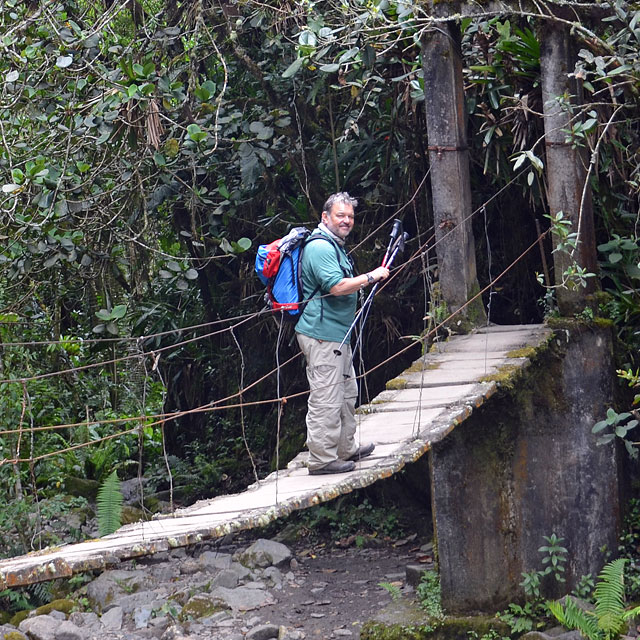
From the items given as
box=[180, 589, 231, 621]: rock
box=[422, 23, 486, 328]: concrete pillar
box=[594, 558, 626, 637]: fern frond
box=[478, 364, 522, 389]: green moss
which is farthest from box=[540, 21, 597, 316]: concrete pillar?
box=[180, 589, 231, 621]: rock

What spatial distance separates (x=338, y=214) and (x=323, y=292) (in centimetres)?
37

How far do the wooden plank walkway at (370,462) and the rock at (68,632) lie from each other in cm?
218

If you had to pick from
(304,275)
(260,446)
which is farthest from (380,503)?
(304,275)

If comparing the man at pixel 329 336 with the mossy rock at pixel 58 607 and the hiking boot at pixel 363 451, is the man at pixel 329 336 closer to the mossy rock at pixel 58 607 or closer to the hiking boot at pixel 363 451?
the hiking boot at pixel 363 451

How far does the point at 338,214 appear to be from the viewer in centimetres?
447

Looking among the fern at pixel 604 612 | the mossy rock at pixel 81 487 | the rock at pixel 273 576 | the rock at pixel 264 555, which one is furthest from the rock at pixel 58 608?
the fern at pixel 604 612

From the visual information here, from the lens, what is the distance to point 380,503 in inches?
314

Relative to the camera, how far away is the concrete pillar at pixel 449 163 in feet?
18.0

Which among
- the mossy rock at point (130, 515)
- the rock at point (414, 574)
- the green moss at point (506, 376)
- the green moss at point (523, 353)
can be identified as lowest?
the rock at point (414, 574)

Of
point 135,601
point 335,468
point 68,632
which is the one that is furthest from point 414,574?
point 335,468

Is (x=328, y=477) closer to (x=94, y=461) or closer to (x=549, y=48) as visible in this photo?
(x=549, y=48)

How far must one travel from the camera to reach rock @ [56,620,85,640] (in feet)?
20.4

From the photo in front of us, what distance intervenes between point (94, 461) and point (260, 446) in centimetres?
156

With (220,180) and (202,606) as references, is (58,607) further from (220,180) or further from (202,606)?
(220,180)
